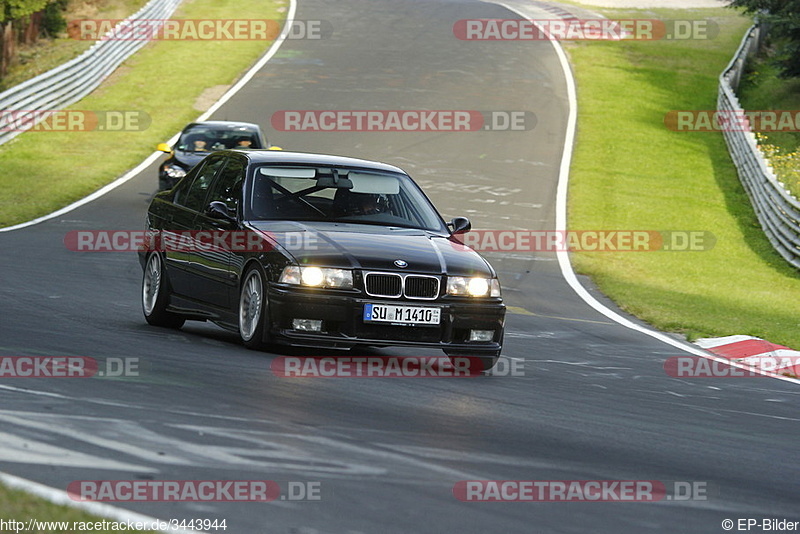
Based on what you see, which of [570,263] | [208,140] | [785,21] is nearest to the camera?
[570,263]

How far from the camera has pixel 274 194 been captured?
1052cm

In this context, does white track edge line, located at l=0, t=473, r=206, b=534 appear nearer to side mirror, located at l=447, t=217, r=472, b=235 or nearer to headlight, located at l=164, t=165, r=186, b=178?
side mirror, located at l=447, t=217, r=472, b=235

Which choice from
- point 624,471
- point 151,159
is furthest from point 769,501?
point 151,159

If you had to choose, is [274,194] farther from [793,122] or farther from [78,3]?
[78,3]

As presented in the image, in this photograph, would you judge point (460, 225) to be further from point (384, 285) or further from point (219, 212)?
point (219, 212)

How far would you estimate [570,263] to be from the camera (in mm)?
20250

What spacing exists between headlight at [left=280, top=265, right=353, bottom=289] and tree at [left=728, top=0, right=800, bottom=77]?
25.8 metres

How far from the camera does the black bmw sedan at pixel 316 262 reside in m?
9.28

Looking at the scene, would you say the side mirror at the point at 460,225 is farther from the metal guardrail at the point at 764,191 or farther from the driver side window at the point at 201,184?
the metal guardrail at the point at 764,191

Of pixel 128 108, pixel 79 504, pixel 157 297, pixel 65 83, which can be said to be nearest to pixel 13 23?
pixel 65 83

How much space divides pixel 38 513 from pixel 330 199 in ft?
A: 19.7

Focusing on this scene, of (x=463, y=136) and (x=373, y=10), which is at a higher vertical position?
(x=373, y=10)

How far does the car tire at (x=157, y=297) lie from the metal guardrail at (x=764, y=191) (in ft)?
43.3

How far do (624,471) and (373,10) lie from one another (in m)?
46.9
